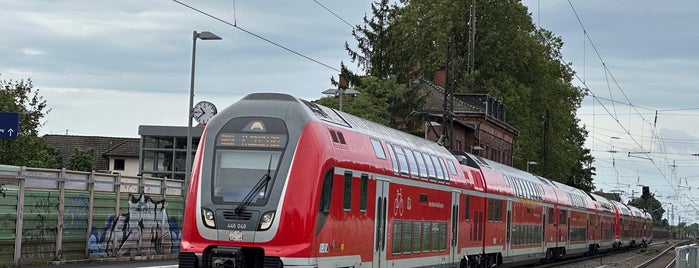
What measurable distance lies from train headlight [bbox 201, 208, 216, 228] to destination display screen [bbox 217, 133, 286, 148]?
1121 mm

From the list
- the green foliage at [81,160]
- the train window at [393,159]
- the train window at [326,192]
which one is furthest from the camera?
the green foliage at [81,160]

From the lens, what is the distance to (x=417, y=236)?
21.9 m

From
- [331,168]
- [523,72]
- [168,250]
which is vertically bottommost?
[168,250]

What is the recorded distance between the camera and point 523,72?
3046 inches

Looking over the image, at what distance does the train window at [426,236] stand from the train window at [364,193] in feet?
13.3

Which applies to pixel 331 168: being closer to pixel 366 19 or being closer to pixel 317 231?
pixel 317 231

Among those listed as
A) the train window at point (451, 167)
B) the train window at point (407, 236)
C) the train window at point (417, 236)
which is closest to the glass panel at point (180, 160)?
the train window at point (451, 167)

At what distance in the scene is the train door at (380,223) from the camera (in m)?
19.0

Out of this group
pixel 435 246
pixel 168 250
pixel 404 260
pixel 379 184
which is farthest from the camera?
pixel 168 250

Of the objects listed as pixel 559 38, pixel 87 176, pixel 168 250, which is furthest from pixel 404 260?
pixel 559 38

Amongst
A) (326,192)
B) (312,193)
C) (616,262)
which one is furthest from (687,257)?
(616,262)

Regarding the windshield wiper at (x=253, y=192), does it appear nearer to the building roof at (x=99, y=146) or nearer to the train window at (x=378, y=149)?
the train window at (x=378, y=149)

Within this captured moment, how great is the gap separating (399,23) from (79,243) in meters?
51.2

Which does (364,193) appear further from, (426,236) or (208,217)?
(426,236)
